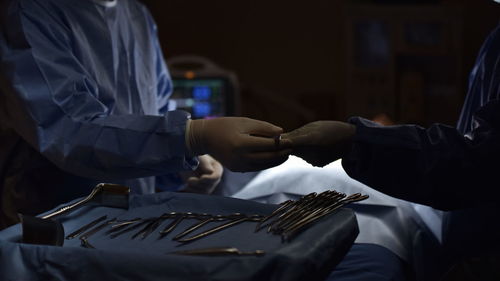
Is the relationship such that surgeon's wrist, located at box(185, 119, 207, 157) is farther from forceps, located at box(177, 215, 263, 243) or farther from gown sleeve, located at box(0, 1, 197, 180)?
forceps, located at box(177, 215, 263, 243)

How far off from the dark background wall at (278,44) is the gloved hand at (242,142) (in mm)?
3174

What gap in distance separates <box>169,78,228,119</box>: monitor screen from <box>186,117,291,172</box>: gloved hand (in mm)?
2303

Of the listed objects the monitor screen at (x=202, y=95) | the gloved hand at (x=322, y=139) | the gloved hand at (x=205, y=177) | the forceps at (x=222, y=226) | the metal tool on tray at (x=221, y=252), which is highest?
the gloved hand at (x=322, y=139)

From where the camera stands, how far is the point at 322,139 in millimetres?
1274

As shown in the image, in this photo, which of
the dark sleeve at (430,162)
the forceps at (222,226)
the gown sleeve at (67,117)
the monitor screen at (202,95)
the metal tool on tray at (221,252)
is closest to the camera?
the metal tool on tray at (221,252)

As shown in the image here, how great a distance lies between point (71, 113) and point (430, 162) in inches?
29.4

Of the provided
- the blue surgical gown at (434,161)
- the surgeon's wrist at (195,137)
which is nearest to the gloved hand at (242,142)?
the surgeon's wrist at (195,137)

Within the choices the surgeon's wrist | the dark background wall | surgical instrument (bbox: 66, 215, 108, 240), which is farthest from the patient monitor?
surgical instrument (bbox: 66, 215, 108, 240)

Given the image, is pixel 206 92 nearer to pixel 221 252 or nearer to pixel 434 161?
pixel 434 161

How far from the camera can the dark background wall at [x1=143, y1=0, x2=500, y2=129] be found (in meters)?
4.56

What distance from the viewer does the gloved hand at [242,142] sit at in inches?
49.5

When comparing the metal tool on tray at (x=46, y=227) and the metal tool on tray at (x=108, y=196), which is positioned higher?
the metal tool on tray at (x=46, y=227)

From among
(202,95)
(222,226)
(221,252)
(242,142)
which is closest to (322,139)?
(242,142)

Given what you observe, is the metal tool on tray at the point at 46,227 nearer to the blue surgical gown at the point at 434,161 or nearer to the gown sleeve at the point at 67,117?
the gown sleeve at the point at 67,117
